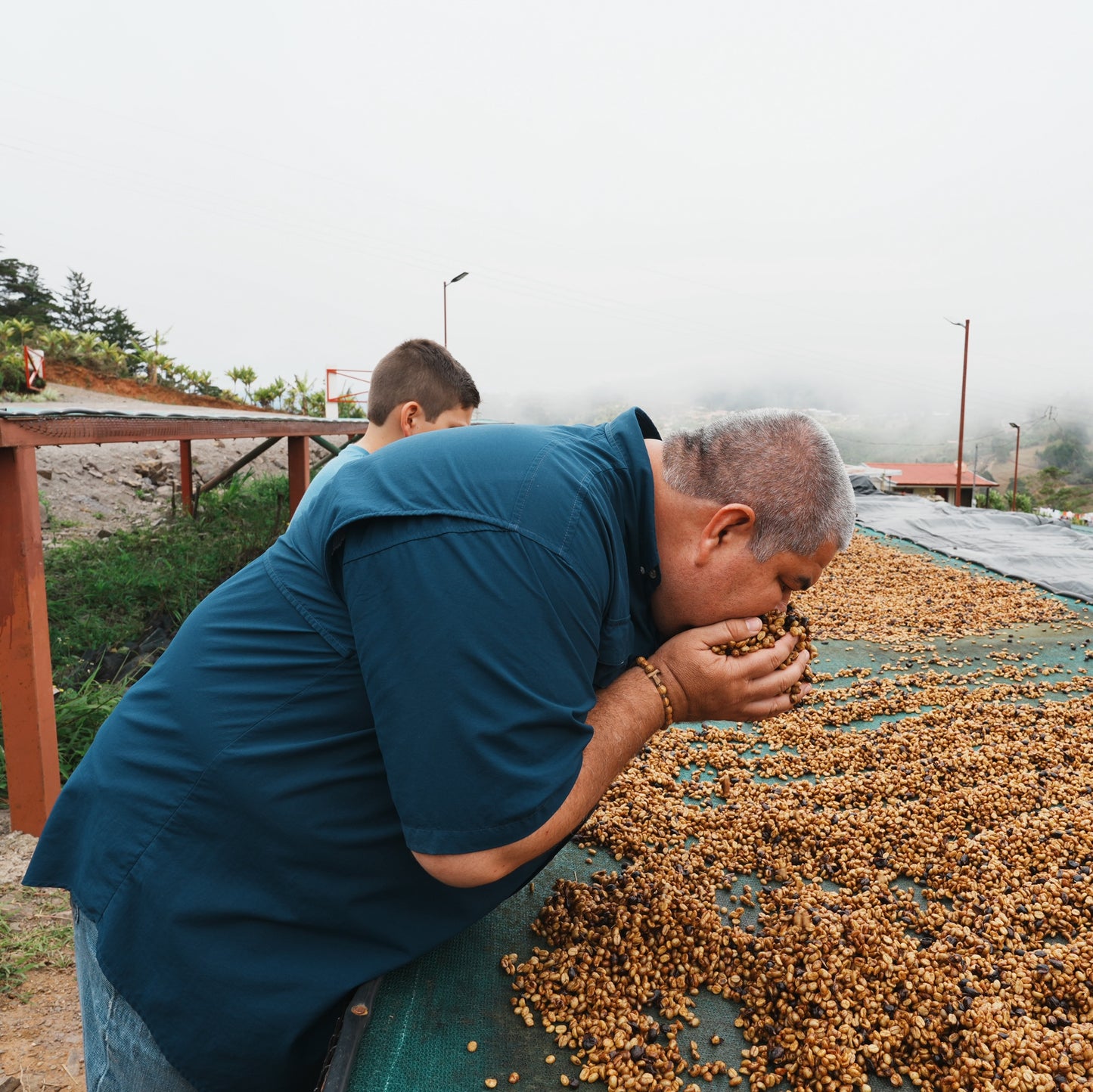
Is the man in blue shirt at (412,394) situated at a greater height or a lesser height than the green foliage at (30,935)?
greater

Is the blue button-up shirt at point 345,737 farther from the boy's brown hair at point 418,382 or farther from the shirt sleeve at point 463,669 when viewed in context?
the boy's brown hair at point 418,382

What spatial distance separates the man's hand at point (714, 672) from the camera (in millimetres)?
1579

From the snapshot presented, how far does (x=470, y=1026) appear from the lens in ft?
5.42

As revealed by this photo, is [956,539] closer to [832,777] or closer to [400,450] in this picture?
[832,777]

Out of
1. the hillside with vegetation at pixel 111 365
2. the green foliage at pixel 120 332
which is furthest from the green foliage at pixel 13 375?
the green foliage at pixel 120 332

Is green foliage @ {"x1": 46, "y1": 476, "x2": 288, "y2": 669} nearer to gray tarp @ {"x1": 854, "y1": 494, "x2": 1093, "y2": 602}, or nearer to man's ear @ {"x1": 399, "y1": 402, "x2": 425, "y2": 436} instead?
man's ear @ {"x1": 399, "y1": 402, "x2": 425, "y2": 436}

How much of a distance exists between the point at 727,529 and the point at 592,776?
53cm

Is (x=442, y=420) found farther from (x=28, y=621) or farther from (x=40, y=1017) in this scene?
(x=40, y=1017)

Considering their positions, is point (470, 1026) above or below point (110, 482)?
below

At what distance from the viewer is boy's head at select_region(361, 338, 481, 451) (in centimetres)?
347

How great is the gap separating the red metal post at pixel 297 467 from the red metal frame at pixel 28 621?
13.1 ft

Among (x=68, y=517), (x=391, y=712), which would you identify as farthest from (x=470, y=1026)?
(x=68, y=517)

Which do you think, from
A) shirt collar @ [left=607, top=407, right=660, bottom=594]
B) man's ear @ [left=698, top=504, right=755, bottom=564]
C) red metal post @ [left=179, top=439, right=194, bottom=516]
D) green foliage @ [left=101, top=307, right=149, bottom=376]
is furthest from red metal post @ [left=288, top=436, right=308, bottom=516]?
green foliage @ [left=101, top=307, right=149, bottom=376]

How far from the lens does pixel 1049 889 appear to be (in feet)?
7.83
